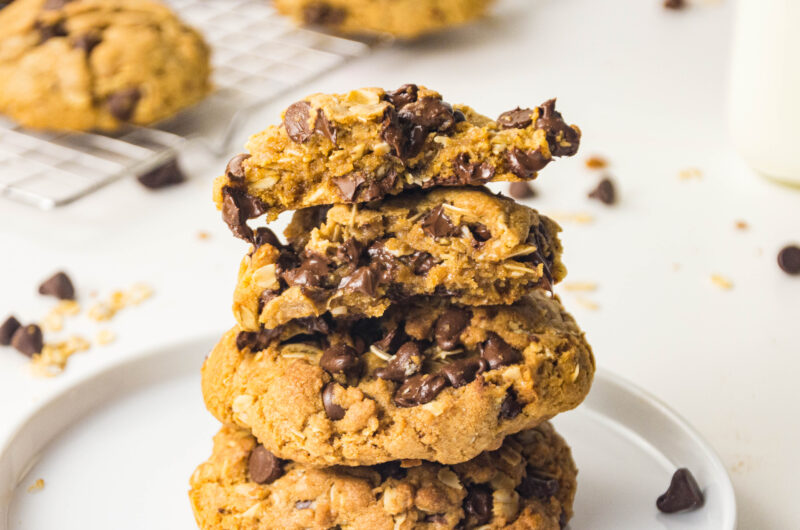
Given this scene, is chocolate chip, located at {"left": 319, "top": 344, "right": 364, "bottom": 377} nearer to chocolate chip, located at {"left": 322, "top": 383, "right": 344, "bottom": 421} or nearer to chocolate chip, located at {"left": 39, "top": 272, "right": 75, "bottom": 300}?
chocolate chip, located at {"left": 322, "top": 383, "right": 344, "bottom": 421}

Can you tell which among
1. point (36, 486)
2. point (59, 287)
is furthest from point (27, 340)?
point (36, 486)

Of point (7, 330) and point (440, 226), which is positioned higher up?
point (440, 226)

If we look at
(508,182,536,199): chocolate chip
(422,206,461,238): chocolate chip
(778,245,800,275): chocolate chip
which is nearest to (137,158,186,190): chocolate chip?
(508,182,536,199): chocolate chip

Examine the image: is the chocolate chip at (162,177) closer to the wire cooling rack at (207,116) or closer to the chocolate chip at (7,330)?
the wire cooling rack at (207,116)

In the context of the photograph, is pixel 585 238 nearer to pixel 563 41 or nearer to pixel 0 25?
pixel 563 41

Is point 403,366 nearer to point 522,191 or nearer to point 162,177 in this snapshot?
point 522,191

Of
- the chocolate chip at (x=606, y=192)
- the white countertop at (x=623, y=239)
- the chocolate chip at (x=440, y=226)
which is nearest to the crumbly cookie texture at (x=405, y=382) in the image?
Result: the chocolate chip at (x=440, y=226)

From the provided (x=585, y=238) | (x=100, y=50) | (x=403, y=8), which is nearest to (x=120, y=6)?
(x=100, y=50)
